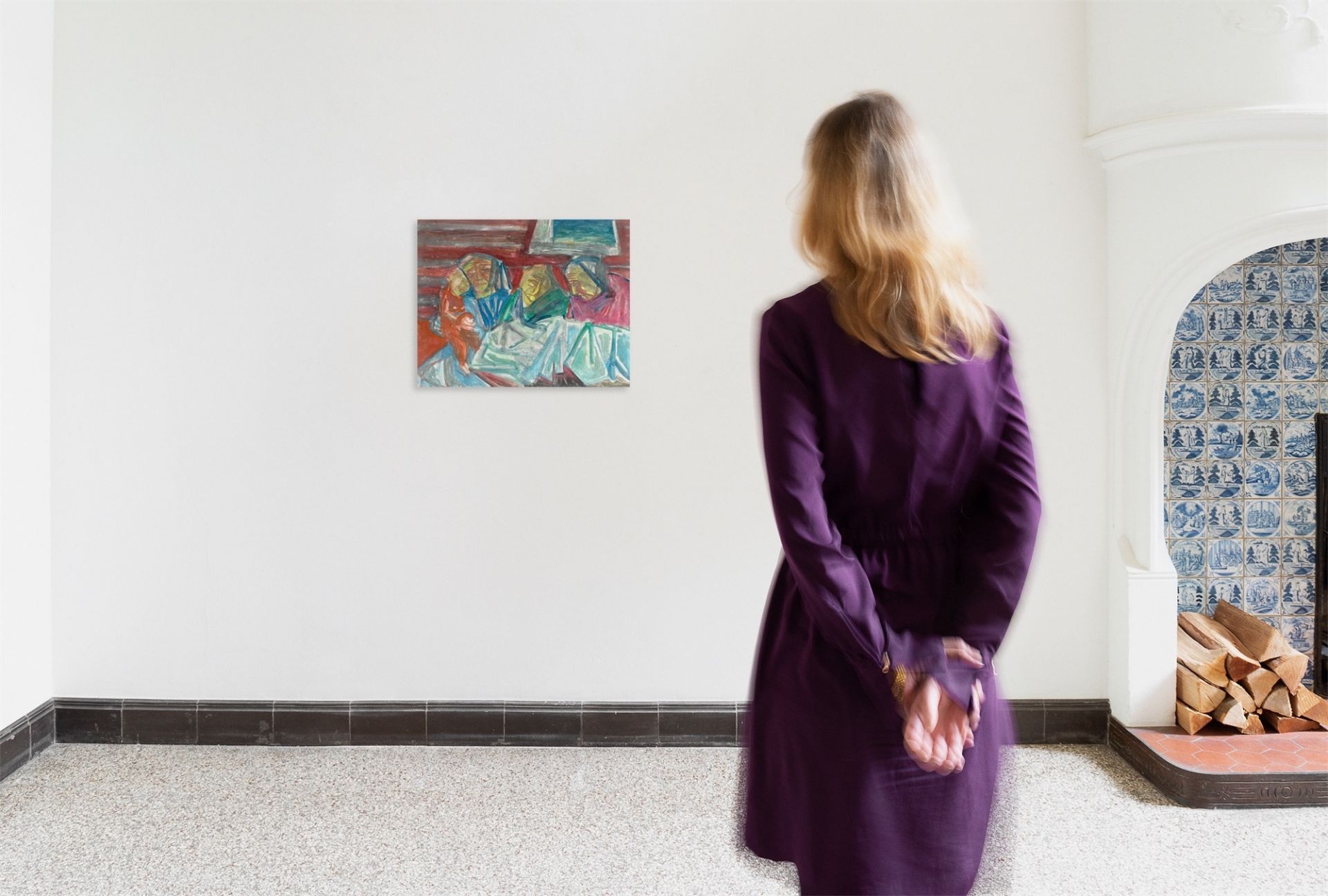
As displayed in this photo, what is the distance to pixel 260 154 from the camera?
3129mm

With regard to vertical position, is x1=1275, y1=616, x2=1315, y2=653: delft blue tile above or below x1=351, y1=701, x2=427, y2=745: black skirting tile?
above

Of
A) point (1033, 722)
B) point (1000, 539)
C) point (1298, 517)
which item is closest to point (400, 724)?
point (1033, 722)

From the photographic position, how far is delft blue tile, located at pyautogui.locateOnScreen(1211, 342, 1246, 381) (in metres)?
3.51

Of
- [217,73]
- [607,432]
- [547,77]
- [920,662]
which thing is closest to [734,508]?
[607,432]

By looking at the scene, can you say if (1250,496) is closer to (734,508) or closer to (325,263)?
(734,508)

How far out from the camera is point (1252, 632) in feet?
10.5

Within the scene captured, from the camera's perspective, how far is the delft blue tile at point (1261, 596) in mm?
3539

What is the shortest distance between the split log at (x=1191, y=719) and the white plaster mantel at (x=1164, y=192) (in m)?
0.06

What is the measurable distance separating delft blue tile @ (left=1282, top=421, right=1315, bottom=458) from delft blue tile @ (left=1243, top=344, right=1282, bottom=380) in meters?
0.22

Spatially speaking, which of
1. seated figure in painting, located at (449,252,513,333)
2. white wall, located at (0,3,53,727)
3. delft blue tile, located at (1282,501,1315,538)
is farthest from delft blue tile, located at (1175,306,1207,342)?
white wall, located at (0,3,53,727)

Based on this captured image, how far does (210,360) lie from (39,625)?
44.2 inches

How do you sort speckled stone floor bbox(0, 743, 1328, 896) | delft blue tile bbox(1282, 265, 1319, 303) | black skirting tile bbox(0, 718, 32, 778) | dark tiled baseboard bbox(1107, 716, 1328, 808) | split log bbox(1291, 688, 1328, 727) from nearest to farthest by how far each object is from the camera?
1. speckled stone floor bbox(0, 743, 1328, 896)
2. dark tiled baseboard bbox(1107, 716, 1328, 808)
3. black skirting tile bbox(0, 718, 32, 778)
4. split log bbox(1291, 688, 1328, 727)
5. delft blue tile bbox(1282, 265, 1319, 303)

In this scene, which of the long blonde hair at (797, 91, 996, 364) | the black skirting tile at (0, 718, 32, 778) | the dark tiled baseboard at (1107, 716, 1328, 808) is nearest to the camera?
the long blonde hair at (797, 91, 996, 364)

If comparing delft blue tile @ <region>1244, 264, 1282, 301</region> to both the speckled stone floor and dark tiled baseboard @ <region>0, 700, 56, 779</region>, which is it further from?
dark tiled baseboard @ <region>0, 700, 56, 779</region>
